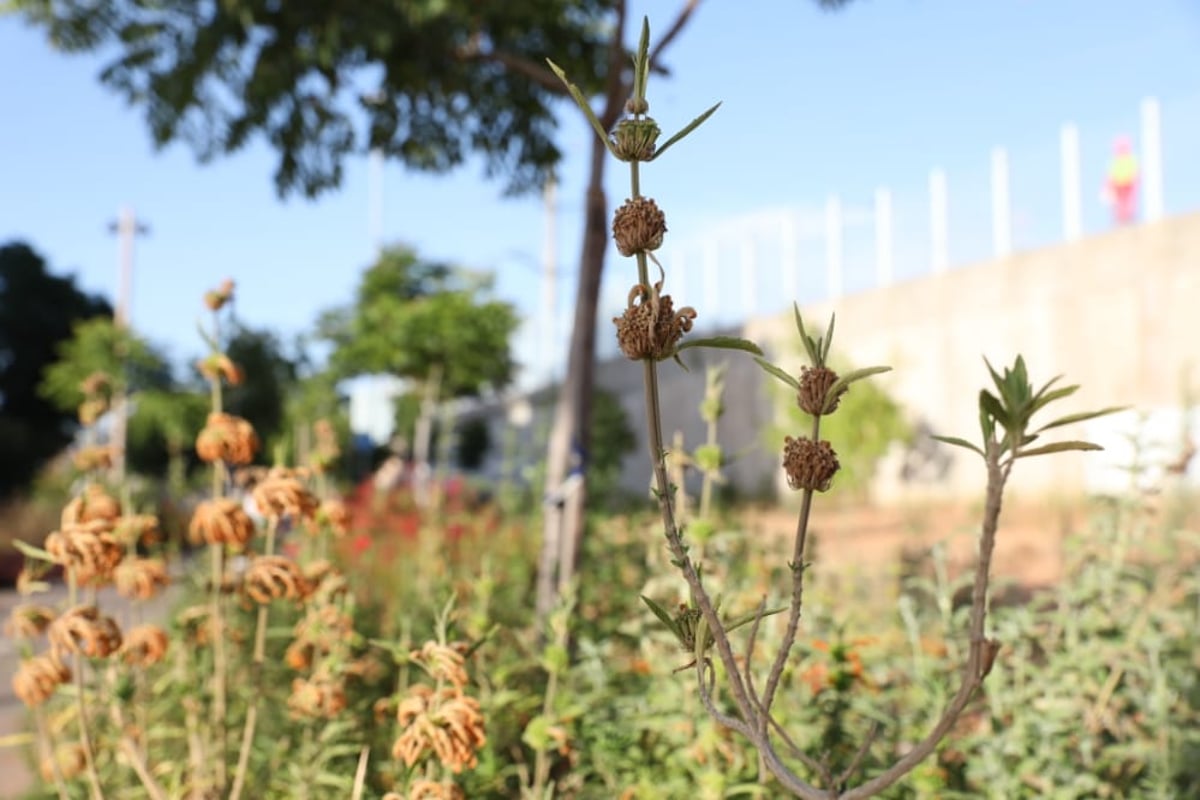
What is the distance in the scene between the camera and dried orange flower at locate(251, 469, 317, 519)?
6.31 feet

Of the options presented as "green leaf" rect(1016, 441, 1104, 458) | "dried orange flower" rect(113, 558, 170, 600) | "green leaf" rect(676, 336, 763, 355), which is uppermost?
"green leaf" rect(676, 336, 763, 355)

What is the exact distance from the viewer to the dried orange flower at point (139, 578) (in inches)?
85.0

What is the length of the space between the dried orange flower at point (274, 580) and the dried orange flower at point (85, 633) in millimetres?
232

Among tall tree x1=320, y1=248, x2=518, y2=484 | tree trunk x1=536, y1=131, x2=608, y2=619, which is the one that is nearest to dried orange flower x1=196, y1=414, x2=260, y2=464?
tree trunk x1=536, y1=131, x2=608, y2=619

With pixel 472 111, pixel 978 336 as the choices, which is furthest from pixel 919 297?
pixel 472 111

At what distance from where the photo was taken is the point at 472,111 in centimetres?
636

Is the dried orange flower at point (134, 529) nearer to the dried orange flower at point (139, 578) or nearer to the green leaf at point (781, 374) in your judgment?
the dried orange flower at point (139, 578)

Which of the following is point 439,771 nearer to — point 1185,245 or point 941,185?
point 1185,245

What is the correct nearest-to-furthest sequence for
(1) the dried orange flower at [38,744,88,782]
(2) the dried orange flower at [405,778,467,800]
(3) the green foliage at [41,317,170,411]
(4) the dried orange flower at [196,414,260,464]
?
(2) the dried orange flower at [405,778,467,800] → (4) the dried orange flower at [196,414,260,464] → (1) the dried orange flower at [38,744,88,782] → (3) the green foliage at [41,317,170,411]

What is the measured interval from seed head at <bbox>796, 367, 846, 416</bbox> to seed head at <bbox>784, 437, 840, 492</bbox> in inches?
1.0

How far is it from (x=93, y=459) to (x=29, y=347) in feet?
86.7

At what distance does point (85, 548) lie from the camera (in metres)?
1.74

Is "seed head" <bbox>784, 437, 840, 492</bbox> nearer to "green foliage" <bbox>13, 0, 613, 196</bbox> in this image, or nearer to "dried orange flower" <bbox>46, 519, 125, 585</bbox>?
"dried orange flower" <bbox>46, 519, 125, 585</bbox>

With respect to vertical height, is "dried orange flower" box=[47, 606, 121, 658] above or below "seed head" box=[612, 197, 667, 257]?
below
